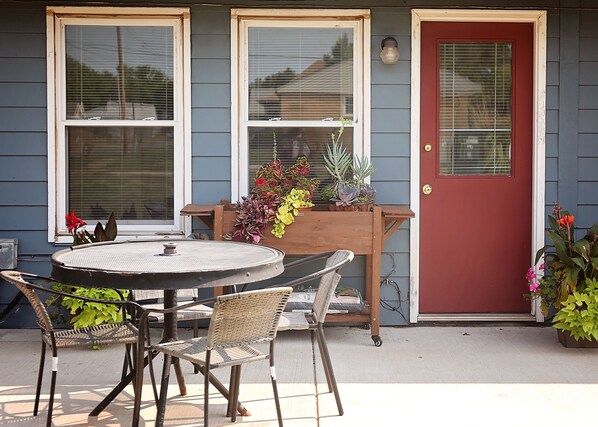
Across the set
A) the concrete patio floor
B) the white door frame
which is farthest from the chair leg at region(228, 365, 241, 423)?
the white door frame

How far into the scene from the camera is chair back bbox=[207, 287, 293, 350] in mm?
2941

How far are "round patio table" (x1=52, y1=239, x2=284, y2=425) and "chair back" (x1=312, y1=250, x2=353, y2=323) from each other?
22 centimetres

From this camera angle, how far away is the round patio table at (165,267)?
9.91 ft

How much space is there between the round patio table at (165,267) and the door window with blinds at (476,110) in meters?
1.99

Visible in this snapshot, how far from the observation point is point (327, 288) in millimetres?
3484

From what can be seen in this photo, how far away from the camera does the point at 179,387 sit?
12.3ft

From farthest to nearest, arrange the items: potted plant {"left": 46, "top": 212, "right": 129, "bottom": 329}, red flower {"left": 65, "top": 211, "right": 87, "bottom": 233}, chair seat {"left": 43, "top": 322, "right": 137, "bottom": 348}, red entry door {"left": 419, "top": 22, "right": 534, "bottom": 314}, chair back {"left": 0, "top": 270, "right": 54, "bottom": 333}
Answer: red entry door {"left": 419, "top": 22, "right": 534, "bottom": 314}
red flower {"left": 65, "top": 211, "right": 87, "bottom": 233}
potted plant {"left": 46, "top": 212, "right": 129, "bottom": 329}
chair seat {"left": 43, "top": 322, "right": 137, "bottom": 348}
chair back {"left": 0, "top": 270, "right": 54, "bottom": 333}

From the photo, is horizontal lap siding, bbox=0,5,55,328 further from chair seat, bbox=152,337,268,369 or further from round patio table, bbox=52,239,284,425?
chair seat, bbox=152,337,268,369

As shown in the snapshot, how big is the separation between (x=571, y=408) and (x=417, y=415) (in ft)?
2.35

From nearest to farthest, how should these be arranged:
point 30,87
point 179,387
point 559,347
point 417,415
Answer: point 417,415 < point 179,387 < point 559,347 < point 30,87

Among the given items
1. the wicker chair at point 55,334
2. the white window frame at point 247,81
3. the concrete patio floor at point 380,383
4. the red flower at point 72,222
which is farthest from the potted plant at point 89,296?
the wicker chair at point 55,334

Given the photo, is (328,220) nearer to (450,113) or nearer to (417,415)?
(450,113)

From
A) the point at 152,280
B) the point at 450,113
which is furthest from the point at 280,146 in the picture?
the point at 152,280

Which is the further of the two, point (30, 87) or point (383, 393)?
point (30, 87)
